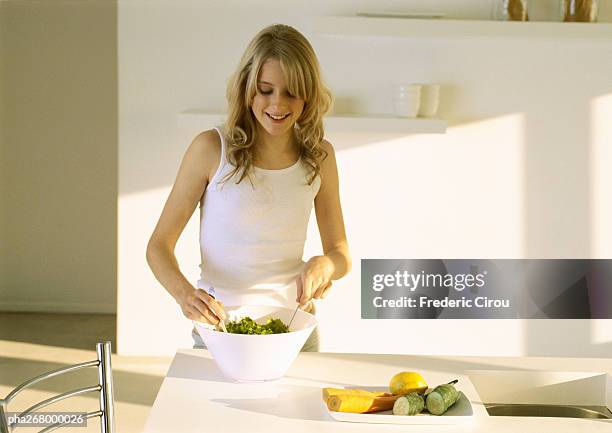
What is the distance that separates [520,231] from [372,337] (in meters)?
0.93

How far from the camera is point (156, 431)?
6.43 feet

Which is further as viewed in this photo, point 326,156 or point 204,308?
point 326,156

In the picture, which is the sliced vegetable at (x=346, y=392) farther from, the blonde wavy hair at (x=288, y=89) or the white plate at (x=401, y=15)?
the white plate at (x=401, y=15)

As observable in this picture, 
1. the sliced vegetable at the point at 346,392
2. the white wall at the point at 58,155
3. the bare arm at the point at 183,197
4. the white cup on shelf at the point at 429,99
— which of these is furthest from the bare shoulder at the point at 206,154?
the white wall at the point at 58,155

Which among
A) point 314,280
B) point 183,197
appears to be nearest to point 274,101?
point 183,197

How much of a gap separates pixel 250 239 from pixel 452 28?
243 cm

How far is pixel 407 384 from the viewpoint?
7.02ft

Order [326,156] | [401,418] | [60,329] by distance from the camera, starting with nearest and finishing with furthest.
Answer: [401,418]
[326,156]
[60,329]

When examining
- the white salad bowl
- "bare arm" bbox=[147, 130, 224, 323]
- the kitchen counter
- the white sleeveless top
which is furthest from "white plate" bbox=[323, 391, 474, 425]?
"bare arm" bbox=[147, 130, 224, 323]

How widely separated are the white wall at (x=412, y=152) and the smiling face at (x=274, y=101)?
2.31 metres

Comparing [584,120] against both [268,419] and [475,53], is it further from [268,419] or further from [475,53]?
[268,419]

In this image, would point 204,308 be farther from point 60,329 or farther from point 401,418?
point 60,329

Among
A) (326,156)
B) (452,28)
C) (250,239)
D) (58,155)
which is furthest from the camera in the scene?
(58,155)

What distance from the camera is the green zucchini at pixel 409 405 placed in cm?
205
